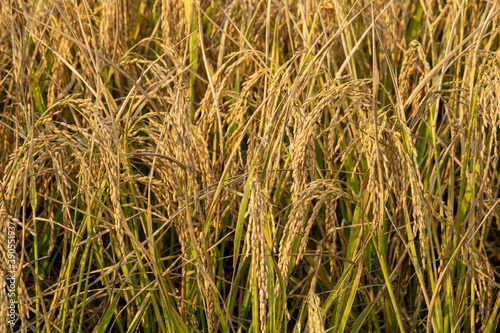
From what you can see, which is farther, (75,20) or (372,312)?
(75,20)

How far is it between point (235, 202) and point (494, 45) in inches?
51.5

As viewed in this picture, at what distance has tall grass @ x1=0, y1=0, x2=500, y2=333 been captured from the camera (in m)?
1.03

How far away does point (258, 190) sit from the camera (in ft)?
2.83

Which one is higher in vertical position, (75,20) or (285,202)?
(75,20)

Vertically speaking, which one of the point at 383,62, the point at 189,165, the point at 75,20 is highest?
the point at 75,20

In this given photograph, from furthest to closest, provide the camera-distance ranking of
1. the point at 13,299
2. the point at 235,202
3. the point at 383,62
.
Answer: the point at 383,62 → the point at 235,202 → the point at 13,299

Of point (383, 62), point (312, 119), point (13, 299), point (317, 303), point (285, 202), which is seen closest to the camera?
point (317, 303)

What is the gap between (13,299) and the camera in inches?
49.0

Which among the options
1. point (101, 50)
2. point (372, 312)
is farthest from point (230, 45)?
point (372, 312)

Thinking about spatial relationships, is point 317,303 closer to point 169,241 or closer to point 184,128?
point 184,128

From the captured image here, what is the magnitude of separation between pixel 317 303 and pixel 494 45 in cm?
161

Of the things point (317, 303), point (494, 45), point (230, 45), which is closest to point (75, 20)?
point (230, 45)

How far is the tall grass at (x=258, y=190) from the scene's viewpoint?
3.37 feet

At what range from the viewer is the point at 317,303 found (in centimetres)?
86
